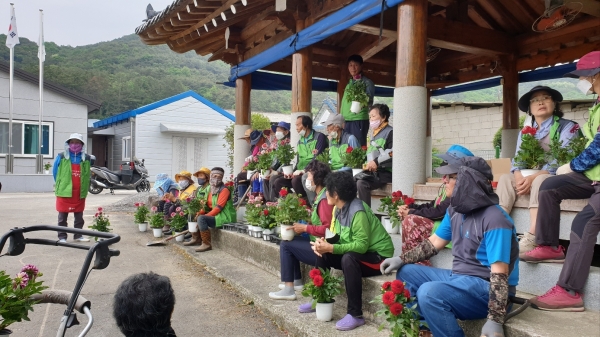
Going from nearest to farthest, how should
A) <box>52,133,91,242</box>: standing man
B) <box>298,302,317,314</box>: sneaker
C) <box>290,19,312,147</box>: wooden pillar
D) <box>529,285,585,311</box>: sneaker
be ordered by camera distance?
<box>529,285,585,311</box>: sneaker < <box>298,302,317,314</box>: sneaker < <box>290,19,312,147</box>: wooden pillar < <box>52,133,91,242</box>: standing man

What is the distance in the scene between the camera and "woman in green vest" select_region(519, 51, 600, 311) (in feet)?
9.69

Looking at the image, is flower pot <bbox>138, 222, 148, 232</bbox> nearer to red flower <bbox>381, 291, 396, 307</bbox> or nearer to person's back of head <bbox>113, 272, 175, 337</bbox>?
red flower <bbox>381, 291, 396, 307</bbox>

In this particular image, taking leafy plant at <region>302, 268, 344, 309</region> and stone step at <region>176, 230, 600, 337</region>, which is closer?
stone step at <region>176, 230, 600, 337</region>

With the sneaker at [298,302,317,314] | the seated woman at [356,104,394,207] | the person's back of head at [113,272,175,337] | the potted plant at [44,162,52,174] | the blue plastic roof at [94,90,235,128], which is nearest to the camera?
the person's back of head at [113,272,175,337]

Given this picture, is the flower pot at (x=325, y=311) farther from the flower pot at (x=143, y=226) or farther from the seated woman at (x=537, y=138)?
the flower pot at (x=143, y=226)

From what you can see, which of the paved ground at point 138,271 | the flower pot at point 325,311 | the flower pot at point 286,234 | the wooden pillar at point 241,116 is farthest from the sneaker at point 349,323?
the wooden pillar at point 241,116

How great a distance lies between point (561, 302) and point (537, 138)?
1711mm

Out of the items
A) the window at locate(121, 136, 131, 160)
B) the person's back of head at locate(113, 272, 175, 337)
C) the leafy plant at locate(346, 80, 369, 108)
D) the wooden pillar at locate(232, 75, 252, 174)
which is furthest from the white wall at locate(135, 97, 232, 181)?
the person's back of head at locate(113, 272, 175, 337)

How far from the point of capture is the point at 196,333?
413 cm

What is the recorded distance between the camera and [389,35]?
21.1 ft

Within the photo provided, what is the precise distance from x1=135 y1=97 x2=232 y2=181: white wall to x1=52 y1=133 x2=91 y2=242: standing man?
15.6 m

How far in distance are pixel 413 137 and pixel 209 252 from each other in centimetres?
399

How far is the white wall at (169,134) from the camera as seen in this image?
23.3 m

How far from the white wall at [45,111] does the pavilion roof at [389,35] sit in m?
13.5
